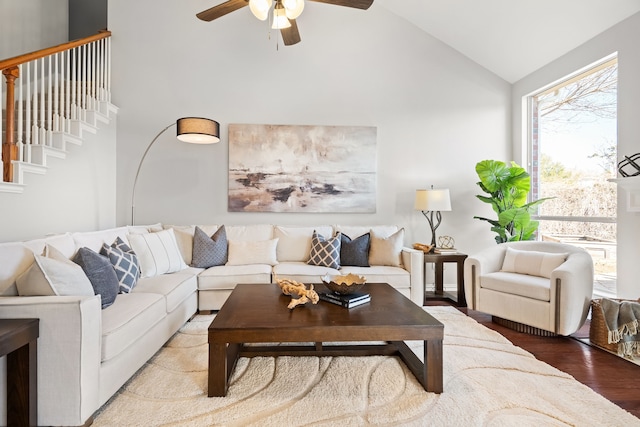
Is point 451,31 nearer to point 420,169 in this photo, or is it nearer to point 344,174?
point 420,169

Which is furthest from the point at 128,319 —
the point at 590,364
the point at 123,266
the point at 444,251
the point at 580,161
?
the point at 580,161

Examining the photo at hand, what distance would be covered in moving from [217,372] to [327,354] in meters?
0.77

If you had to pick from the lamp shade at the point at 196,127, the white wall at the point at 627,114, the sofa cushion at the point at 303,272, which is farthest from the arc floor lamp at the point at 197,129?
the white wall at the point at 627,114

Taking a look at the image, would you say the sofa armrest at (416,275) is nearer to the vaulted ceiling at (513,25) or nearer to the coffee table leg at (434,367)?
the coffee table leg at (434,367)

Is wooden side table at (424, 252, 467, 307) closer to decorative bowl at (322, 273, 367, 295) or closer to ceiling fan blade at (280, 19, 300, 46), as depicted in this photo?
decorative bowl at (322, 273, 367, 295)

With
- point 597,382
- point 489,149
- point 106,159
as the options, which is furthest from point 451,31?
point 106,159

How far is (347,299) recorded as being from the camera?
7.11 ft

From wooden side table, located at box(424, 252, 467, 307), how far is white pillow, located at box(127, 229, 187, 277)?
272cm

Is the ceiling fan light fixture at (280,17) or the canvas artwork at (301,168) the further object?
the canvas artwork at (301,168)

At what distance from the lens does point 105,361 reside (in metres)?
1.67

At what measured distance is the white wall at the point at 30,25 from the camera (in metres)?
3.67

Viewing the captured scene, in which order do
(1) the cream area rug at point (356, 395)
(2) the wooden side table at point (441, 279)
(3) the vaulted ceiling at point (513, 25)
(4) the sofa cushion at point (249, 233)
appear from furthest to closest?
1. (4) the sofa cushion at point (249, 233)
2. (2) the wooden side table at point (441, 279)
3. (3) the vaulted ceiling at point (513, 25)
4. (1) the cream area rug at point (356, 395)

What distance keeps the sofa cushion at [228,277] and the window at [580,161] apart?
135 inches

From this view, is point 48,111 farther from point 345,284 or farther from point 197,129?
point 345,284
